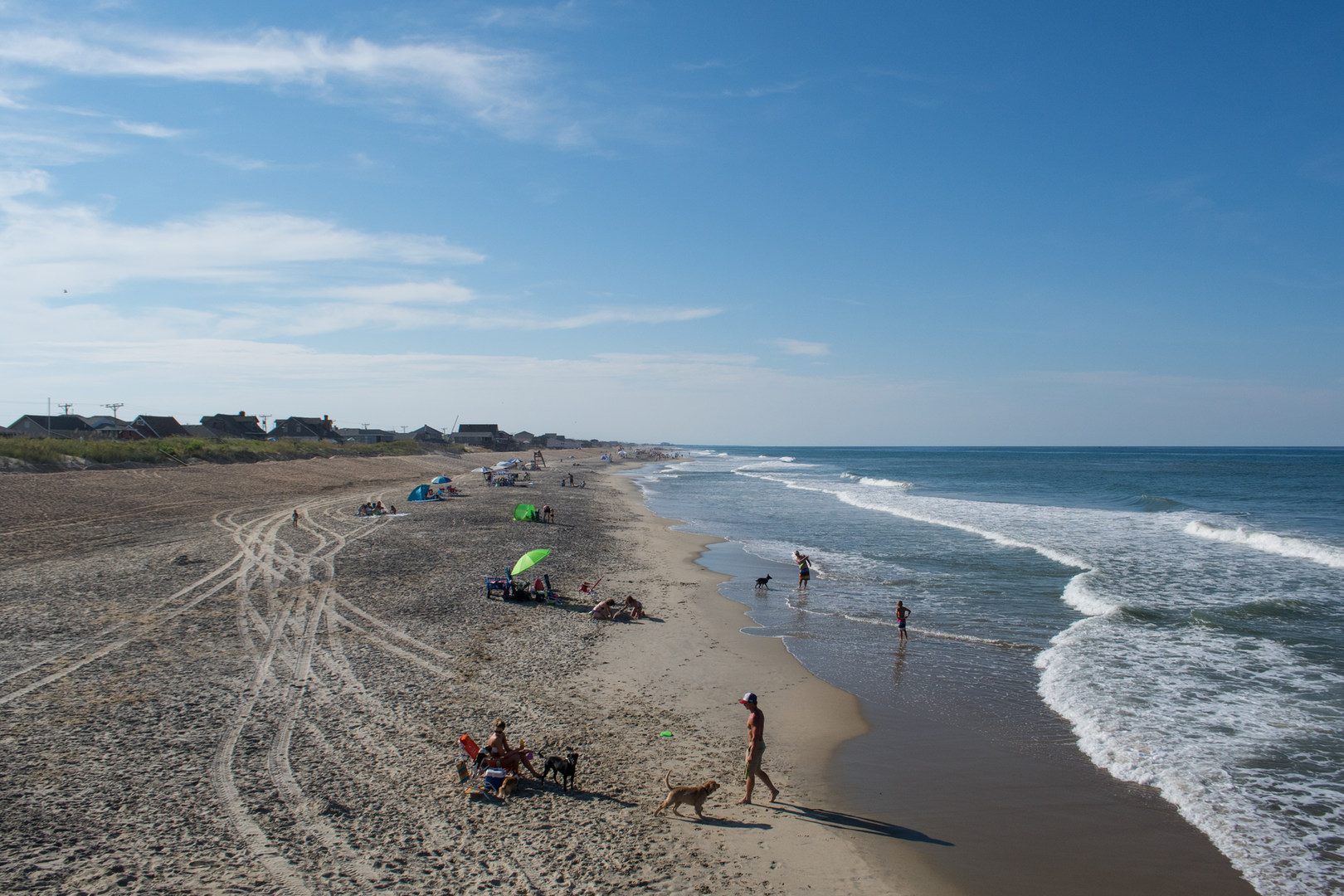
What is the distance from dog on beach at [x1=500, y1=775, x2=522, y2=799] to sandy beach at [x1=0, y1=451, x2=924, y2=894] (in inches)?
5.8

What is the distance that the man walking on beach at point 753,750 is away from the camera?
7.70 m

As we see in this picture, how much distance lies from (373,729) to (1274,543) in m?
32.4

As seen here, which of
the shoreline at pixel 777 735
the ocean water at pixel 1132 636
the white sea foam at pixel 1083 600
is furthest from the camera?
the white sea foam at pixel 1083 600

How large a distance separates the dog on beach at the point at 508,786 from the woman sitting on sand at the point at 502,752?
13 centimetres

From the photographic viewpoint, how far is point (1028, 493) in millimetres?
51688

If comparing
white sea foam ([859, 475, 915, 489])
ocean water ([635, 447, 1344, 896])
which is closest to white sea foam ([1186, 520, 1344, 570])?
ocean water ([635, 447, 1344, 896])

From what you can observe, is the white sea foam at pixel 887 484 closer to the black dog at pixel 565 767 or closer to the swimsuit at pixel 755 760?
the swimsuit at pixel 755 760

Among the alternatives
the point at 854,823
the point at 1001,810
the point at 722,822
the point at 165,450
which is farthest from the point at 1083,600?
the point at 165,450

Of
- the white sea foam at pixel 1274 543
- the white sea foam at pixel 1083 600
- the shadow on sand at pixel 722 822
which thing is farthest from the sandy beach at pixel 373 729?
the white sea foam at pixel 1274 543

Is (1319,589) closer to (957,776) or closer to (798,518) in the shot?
(957,776)

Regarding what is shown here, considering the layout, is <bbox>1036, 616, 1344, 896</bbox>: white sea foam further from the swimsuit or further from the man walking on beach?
the swimsuit

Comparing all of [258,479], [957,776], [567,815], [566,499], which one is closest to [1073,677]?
[957,776]

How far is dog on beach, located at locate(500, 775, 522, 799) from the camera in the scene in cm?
767

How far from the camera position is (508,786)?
768 centimetres
